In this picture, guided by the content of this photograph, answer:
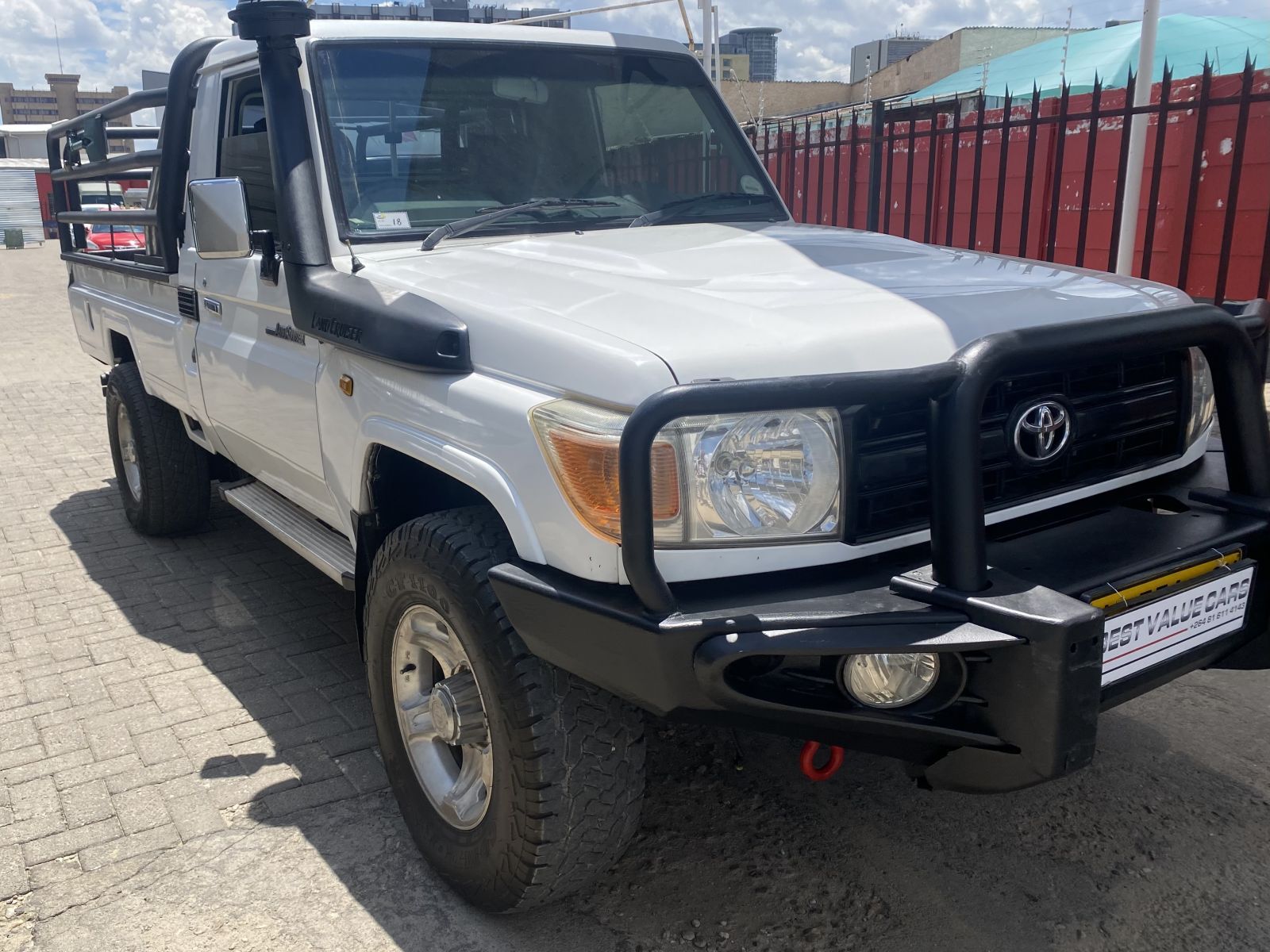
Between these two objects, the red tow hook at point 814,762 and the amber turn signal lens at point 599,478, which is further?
the red tow hook at point 814,762

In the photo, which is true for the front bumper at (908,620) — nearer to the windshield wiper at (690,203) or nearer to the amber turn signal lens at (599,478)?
the amber turn signal lens at (599,478)

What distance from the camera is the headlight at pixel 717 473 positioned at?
200cm

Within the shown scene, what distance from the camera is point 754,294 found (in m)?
2.39

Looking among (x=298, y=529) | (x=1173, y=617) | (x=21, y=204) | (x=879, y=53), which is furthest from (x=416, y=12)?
(x=879, y=53)

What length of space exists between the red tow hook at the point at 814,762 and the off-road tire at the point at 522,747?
1.16 ft

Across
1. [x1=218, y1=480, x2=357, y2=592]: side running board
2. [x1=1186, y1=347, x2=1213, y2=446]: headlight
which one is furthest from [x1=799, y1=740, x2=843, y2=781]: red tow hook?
[x1=218, y1=480, x2=357, y2=592]: side running board

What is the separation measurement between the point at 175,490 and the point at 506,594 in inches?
140

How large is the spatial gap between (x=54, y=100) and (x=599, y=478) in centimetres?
15234

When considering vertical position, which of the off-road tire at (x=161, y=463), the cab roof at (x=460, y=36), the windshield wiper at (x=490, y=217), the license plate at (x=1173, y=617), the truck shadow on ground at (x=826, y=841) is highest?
the cab roof at (x=460, y=36)

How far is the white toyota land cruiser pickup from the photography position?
1.96m

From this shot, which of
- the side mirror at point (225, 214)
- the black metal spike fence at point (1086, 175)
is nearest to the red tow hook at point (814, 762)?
the side mirror at point (225, 214)

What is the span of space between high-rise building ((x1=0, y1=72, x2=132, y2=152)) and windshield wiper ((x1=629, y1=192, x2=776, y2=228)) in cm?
4280

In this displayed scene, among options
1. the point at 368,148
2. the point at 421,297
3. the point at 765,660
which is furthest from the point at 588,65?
the point at 765,660

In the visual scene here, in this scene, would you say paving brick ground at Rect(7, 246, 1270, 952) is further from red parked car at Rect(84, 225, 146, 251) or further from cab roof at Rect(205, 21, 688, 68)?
red parked car at Rect(84, 225, 146, 251)
